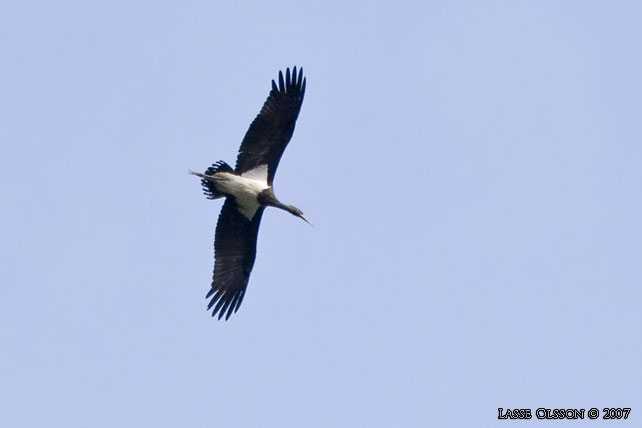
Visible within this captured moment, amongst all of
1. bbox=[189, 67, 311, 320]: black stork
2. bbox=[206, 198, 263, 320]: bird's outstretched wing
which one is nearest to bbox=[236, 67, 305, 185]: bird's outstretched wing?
bbox=[189, 67, 311, 320]: black stork

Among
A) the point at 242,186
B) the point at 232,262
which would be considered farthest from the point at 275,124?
the point at 232,262

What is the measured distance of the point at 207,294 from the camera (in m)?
20.8

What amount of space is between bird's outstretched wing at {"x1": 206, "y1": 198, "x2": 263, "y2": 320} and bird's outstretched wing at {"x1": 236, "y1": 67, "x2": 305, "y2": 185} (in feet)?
4.66

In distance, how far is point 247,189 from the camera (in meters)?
19.8

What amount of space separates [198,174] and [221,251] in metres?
2.02

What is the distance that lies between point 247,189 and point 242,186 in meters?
0.11

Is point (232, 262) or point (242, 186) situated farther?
point (232, 262)

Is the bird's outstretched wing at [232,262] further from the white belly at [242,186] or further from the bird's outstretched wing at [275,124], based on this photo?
the bird's outstretched wing at [275,124]

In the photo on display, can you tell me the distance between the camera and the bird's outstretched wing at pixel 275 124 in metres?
19.2

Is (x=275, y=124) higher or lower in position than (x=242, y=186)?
higher

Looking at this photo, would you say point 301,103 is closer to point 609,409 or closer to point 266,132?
point 266,132

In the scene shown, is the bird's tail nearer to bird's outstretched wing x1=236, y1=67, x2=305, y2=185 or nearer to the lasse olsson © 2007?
bird's outstretched wing x1=236, y1=67, x2=305, y2=185

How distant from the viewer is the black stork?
19.3m

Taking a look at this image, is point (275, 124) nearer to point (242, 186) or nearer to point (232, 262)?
point (242, 186)
